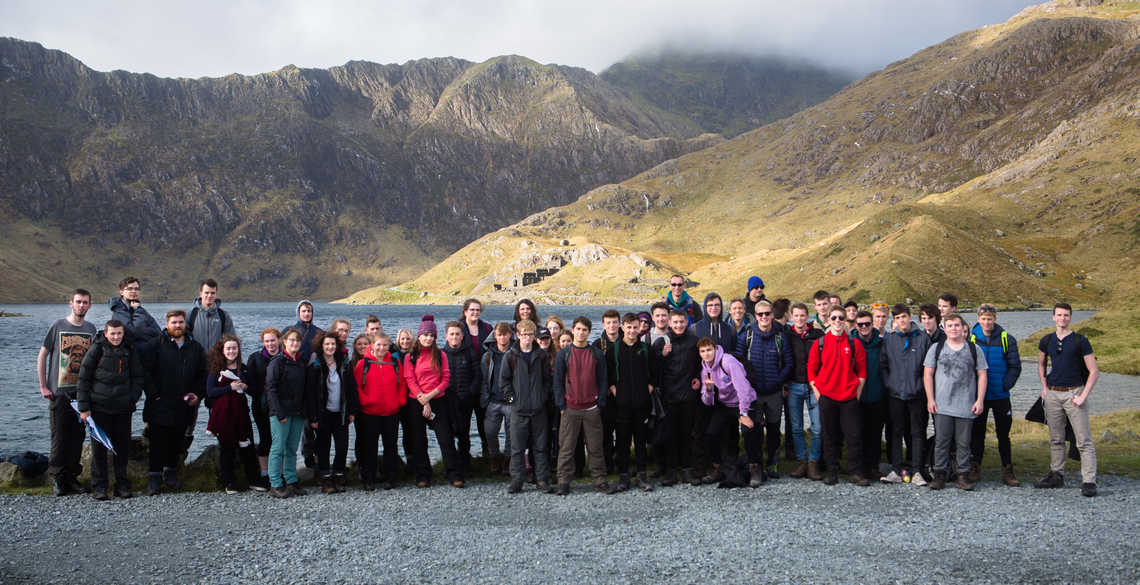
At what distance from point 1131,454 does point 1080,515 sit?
602 cm

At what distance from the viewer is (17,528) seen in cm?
1055

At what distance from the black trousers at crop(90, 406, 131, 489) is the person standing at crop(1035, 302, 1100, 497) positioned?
55.7 ft

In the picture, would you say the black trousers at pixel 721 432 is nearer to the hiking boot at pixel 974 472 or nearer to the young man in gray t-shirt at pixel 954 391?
the young man in gray t-shirt at pixel 954 391

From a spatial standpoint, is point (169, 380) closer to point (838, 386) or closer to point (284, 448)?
point (284, 448)

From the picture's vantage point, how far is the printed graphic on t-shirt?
1224cm

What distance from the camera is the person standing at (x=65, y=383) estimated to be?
12.2m

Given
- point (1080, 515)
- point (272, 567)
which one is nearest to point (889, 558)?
point (1080, 515)

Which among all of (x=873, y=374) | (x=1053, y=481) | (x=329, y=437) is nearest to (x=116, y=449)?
(x=329, y=437)

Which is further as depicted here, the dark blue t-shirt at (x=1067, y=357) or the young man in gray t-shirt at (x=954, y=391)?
the young man in gray t-shirt at (x=954, y=391)

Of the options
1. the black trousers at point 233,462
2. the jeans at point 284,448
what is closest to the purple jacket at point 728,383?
the jeans at point 284,448

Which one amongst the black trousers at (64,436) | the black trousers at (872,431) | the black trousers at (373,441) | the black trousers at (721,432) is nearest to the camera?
the black trousers at (64,436)

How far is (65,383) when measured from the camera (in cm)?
1226

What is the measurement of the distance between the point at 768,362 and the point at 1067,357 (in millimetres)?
5297

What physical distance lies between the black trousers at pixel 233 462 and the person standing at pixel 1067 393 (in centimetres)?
1500
